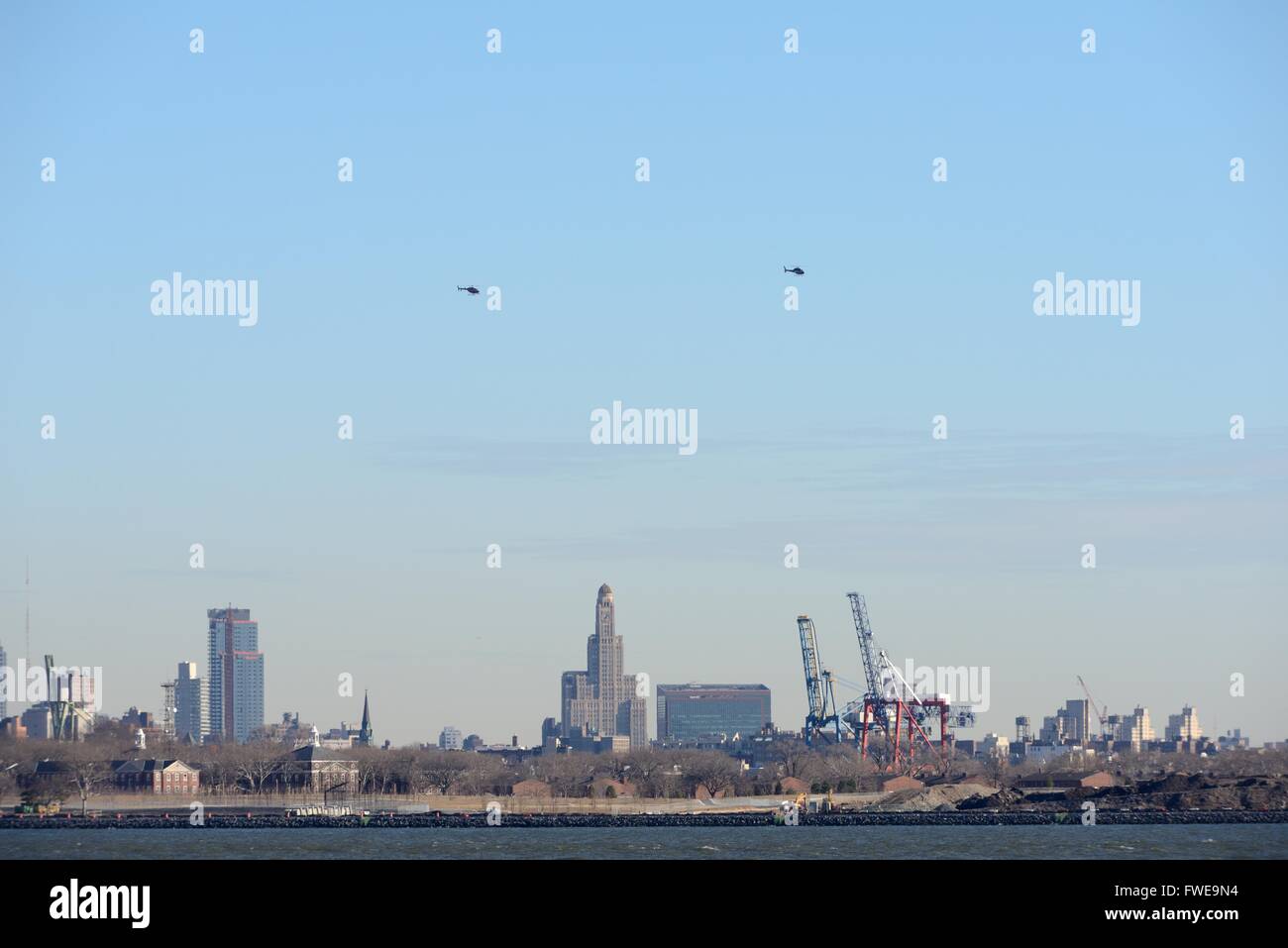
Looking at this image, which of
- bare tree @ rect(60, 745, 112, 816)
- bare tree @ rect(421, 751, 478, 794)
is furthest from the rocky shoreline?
bare tree @ rect(421, 751, 478, 794)

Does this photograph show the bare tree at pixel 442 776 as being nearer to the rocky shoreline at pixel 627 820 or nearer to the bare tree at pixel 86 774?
the bare tree at pixel 86 774

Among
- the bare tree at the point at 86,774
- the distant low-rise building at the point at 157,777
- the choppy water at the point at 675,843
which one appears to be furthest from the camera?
the distant low-rise building at the point at 157,777

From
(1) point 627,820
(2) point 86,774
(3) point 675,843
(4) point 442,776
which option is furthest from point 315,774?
(3) point 675,843

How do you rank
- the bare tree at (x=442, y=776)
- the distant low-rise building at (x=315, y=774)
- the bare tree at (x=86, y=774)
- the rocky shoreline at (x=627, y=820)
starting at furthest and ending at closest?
the bare tree at (x=442, y=776), the distant low-rise building at (x=315, y=774), the bare tree at (x=86, y=774), the rocky shoreline at (x=627, y=820)

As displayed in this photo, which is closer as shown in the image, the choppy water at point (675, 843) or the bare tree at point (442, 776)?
the choppy water at point (675, 843)

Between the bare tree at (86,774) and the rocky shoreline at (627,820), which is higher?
the bare tree at (86,774)

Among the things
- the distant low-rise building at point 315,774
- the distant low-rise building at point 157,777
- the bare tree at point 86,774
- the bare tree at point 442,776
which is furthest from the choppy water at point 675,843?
the bare tree at point 442,776
